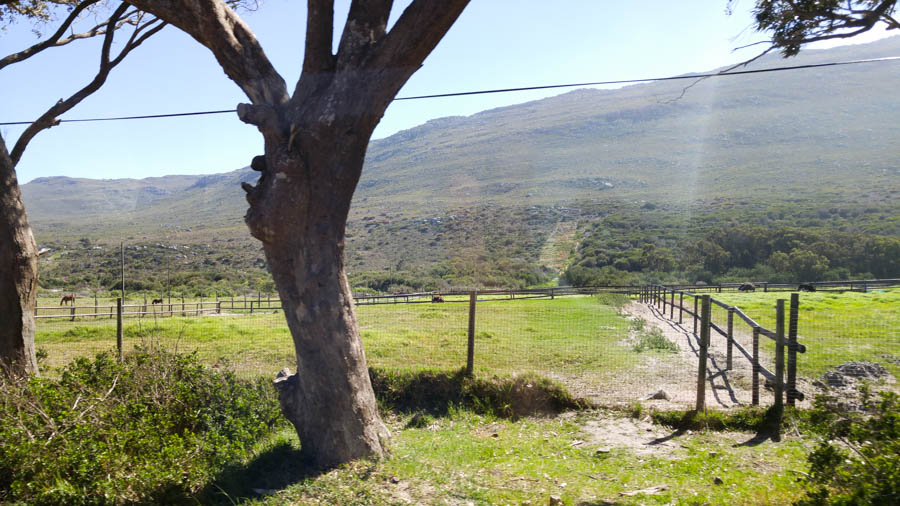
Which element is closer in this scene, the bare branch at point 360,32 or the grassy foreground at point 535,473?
the grassy foreground at point 535,473

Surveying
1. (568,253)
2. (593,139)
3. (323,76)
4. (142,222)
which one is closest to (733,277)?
(568,253)

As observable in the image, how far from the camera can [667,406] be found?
24.6 ft

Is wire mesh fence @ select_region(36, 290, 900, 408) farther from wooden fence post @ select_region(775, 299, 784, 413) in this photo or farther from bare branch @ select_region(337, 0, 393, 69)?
bare branch @ select_region(337, 0, 393, 69)

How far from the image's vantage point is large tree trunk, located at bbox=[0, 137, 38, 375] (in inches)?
283

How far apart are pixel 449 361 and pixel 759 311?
1378 cm

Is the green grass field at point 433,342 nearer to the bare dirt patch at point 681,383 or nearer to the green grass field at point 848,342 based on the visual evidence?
the bare dirt patch at point 681,383

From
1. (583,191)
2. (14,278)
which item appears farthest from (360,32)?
(583,191)

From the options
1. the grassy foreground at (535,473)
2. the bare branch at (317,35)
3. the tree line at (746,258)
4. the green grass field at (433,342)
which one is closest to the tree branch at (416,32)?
the bare branch at (317,35)

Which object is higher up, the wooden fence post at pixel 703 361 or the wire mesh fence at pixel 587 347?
the wooden fence post at pixel 703 361

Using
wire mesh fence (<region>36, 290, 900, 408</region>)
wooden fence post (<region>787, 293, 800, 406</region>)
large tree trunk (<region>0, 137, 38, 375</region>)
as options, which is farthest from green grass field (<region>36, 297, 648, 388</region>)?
wooden fence post (<region>787, 293, 800, 406</region>)

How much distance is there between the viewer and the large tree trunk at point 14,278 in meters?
7.18

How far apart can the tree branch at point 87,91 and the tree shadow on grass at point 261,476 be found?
618 cm

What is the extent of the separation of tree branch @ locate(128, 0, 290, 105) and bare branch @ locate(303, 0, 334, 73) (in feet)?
1.32

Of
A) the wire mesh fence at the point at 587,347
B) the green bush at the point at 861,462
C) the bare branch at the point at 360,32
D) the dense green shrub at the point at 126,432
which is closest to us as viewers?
the green bush at the point at 861,462
